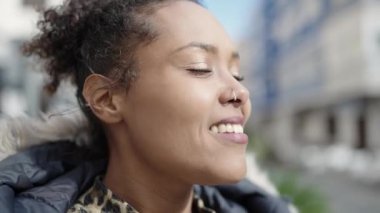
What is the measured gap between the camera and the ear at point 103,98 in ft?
5.45

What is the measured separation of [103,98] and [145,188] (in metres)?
0.29

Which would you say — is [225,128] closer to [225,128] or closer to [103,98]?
[225,128]

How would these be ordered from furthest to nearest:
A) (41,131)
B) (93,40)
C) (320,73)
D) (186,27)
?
(320,73) → (41,131) → (93,40) → (186,27)

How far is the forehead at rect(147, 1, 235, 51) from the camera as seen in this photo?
1.59 meters

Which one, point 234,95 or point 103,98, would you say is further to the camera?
point 103,98

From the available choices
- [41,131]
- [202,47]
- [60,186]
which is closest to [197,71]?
[202,47]

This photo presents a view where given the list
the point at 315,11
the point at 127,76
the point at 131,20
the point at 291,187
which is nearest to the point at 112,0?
the point at 131,20

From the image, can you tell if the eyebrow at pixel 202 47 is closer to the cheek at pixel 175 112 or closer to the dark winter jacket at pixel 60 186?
the cheek at pixel 175 112

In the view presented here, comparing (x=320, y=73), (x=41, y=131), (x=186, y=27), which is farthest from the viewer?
(x=320, y=73)

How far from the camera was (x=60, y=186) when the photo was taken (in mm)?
1615

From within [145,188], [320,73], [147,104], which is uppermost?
[147,104]

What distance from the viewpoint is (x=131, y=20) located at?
1.67 m

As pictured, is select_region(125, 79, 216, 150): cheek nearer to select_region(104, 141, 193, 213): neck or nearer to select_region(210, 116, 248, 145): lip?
select_region(210, 116, 248, 145): lip

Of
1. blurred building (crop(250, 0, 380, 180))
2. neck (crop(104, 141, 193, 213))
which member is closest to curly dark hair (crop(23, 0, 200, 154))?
neck (crop(104, 141, 193, 213))
